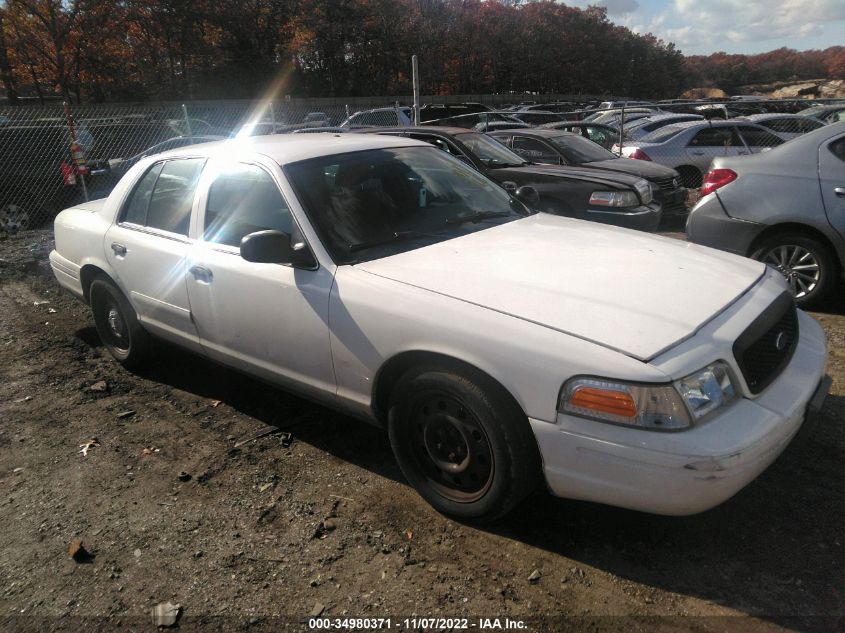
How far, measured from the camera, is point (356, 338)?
2898 millimetres

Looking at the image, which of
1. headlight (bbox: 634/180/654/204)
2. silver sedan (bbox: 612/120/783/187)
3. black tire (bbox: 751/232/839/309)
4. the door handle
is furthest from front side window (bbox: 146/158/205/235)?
silver sedan (bbox: 612/120/783/187)

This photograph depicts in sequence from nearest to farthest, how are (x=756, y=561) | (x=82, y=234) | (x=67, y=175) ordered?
1. (x=756, y=561)
2. (x=82, y=234)
3. (x=67, y=175)

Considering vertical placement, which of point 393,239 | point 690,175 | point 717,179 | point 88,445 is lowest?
point 88,445

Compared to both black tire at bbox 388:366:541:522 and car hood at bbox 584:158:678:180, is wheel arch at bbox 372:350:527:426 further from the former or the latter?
car hood at bbox 584:158:678:180

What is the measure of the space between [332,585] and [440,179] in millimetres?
2399

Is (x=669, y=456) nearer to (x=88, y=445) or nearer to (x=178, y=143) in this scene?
(x=88, y=445)

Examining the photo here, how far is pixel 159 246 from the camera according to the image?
13.0 ft

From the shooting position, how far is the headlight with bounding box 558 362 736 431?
2.19 m

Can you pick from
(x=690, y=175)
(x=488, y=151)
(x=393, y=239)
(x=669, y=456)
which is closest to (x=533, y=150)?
(x=488, y=151)

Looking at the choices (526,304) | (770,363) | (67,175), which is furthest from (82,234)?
(67,175)

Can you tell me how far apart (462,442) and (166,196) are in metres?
2.67

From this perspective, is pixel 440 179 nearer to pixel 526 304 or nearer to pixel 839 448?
pixel 526 304

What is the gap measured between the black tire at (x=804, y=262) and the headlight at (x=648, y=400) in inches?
133

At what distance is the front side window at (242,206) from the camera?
3381mm
